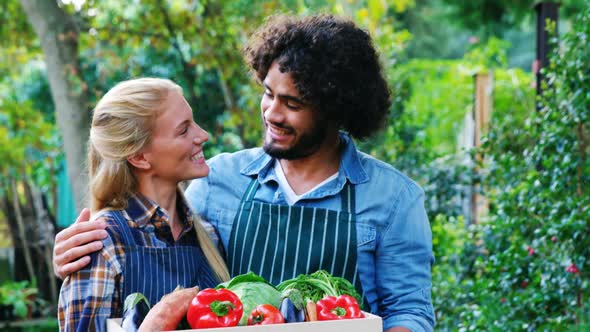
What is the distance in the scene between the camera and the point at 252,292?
6.81 feet

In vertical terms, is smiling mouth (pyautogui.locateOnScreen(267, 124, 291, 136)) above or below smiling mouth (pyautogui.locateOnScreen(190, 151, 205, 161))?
above

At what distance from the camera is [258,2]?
697 cm

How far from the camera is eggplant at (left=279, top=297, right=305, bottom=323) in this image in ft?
6.53

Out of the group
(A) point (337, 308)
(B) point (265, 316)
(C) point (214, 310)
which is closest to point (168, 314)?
(C) point (214, 310)

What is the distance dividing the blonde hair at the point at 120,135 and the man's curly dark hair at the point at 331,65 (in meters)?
0.43

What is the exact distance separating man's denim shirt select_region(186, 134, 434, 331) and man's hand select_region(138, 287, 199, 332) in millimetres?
818

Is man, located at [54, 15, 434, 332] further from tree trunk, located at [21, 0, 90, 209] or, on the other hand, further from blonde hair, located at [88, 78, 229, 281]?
tree trunk, located at [21, 0, 90, 209]

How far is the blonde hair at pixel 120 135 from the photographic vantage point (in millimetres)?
2551

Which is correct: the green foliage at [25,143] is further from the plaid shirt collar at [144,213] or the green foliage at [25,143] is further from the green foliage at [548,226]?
the plaid shirt collar at [144,213]

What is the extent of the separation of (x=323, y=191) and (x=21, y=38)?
5.92m

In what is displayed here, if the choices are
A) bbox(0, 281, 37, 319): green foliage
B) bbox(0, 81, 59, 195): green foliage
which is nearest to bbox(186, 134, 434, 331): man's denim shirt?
bbox(0, 281, 37, 319): green foliage

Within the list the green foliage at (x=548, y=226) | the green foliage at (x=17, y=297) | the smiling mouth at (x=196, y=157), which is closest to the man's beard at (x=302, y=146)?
the smiling mouth at (x=196, y=157)

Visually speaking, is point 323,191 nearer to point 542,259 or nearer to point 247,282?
point 247,282

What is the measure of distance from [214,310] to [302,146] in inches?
36.2
